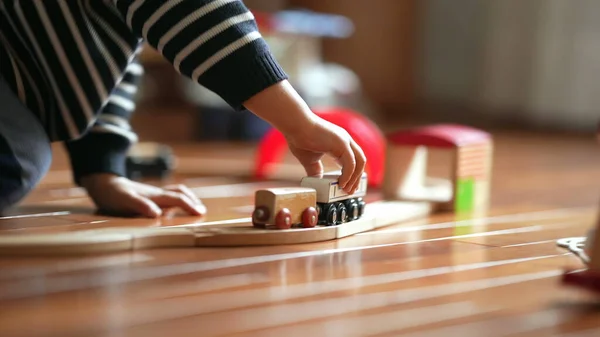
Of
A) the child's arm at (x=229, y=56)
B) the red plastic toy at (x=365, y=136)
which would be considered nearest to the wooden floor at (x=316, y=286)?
the child's arm at (x=229, y=56)

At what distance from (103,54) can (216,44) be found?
7.3 inches

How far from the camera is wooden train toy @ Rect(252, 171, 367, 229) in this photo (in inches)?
32.5

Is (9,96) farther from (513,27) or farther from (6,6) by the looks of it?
(513,27)

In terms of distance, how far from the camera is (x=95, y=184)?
1.01m

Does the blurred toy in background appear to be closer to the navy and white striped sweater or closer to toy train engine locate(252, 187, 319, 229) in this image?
the navy and white striped sweater

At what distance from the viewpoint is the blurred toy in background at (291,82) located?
2148 millimetres

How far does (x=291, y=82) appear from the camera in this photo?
218 cm

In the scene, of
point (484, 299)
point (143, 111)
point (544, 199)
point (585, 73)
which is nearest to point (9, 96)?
point (484, 299)

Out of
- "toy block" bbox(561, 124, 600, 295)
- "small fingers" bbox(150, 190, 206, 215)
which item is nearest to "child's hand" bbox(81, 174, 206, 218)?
"small fingers" bbox(150, 190, 206, 215)

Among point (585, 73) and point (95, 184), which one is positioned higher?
point (585, 73)

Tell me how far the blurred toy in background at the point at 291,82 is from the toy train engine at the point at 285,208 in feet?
4.03

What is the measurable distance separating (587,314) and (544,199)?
67 centimetres

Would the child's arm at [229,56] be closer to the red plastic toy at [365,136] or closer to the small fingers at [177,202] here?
the small fingers at [177,202]

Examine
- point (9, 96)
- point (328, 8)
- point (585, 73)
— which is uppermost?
point (328, 8)
